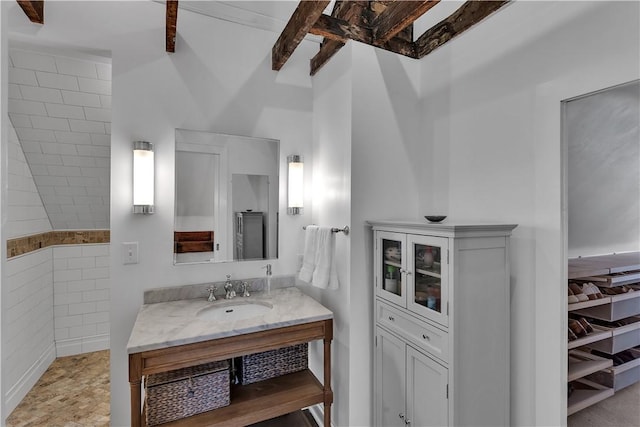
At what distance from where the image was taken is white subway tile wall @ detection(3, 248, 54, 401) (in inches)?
86.5

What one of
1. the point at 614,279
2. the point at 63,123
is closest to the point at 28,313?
the point at 63,123

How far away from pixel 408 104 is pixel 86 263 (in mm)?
3169

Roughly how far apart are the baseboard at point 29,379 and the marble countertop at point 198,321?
1.28 metres

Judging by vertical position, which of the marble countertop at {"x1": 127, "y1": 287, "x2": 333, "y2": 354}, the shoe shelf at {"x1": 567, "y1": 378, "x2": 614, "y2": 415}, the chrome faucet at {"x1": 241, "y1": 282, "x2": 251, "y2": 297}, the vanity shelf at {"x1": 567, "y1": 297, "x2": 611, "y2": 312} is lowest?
the shoe shelf at {"x1": 567, "y1": 378, "x2": 614, "y2": 415}

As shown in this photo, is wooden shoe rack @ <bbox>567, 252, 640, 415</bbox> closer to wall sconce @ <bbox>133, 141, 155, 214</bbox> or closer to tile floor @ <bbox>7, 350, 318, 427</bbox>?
tile floor @ <bbox>7, 350, 318, 427</bbox>

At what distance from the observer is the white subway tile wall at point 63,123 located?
1.97m

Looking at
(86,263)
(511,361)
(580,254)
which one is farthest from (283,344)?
(86,263)

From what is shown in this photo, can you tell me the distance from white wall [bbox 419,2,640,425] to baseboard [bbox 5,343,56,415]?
3.10 m

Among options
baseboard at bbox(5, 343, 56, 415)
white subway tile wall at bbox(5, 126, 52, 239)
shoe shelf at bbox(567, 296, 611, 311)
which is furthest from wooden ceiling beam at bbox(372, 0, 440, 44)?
baseboard at bbox(5, 343, 56, 415)

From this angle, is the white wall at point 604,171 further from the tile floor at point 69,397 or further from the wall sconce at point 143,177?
the tile floor at point 69,397

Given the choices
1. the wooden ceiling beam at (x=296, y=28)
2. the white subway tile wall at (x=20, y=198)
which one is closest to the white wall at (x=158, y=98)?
the wooden ceiling beam at (x=296, y=28)

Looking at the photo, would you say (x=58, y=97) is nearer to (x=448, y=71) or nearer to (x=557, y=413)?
(x=448, y=71)

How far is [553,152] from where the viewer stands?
1.47m

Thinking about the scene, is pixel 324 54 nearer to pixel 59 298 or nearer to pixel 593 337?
pixel 593 337
